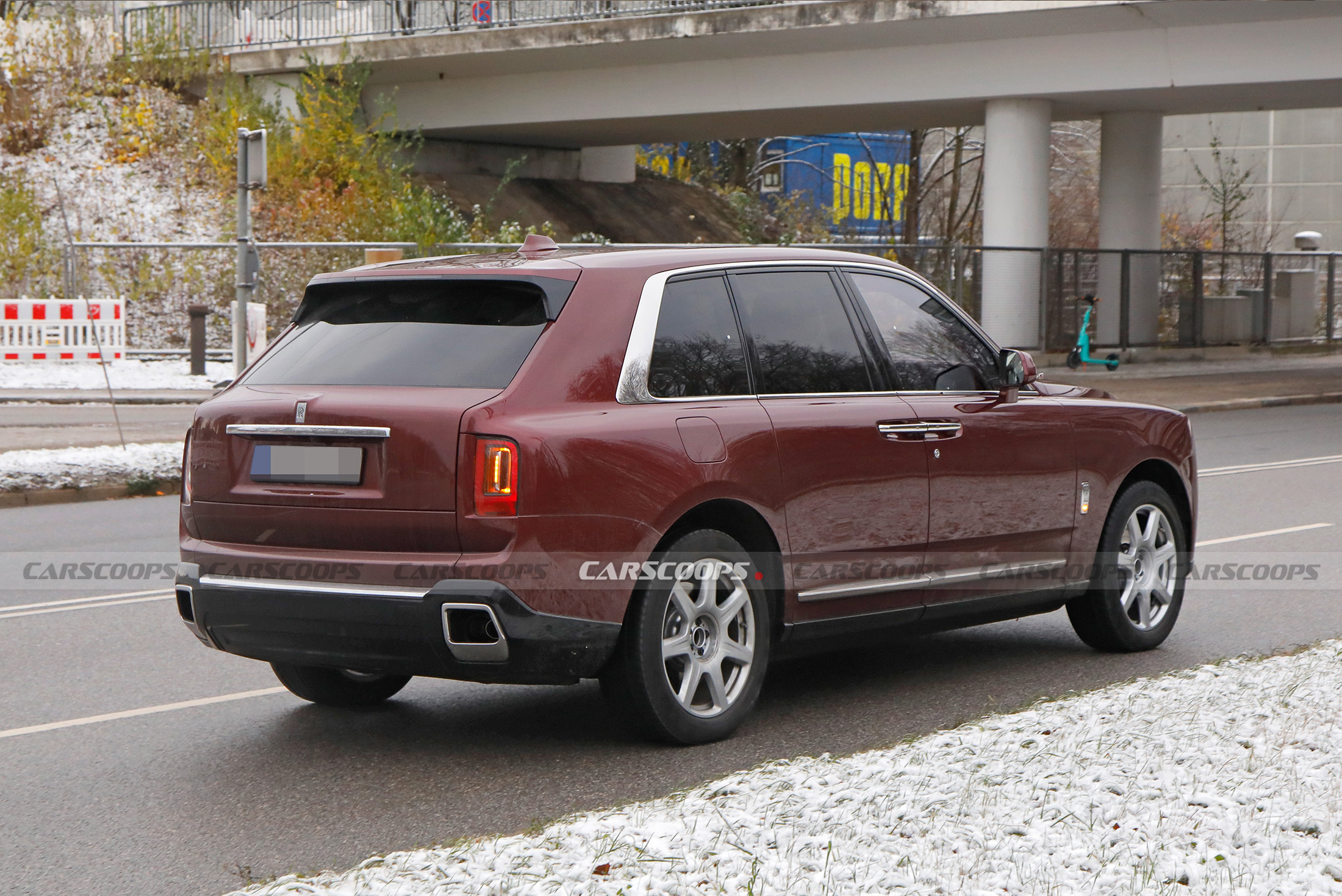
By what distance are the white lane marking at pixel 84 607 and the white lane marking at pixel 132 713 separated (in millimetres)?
2408

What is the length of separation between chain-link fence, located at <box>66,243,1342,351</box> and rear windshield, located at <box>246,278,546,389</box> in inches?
785

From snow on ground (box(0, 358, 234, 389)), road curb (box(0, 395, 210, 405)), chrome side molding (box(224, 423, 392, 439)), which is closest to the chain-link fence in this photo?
snow on ground (box(0, 358, 234, 389))

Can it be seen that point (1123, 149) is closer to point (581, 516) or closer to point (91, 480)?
point (91, 480)

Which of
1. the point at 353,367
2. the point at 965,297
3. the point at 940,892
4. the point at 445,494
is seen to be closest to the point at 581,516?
the point at 445,494

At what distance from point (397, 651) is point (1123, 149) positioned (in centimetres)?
3046

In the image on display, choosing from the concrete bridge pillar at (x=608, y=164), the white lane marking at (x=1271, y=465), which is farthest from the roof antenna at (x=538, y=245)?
the concrete bridge pillar at (x=608, y=164)

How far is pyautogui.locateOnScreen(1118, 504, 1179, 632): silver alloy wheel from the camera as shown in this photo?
7301 millimetres

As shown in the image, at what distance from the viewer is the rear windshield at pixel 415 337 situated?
5398 mm

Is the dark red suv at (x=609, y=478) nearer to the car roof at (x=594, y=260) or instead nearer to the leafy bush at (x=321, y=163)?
the car roof at (x=594, y=260)

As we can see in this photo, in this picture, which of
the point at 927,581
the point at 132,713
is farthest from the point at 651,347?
the point at 132,713

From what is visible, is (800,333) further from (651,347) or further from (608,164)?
(608,164)

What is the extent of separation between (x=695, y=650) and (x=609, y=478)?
2.45 ft

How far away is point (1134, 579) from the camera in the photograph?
7.35 metres

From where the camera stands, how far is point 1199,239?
178ft
